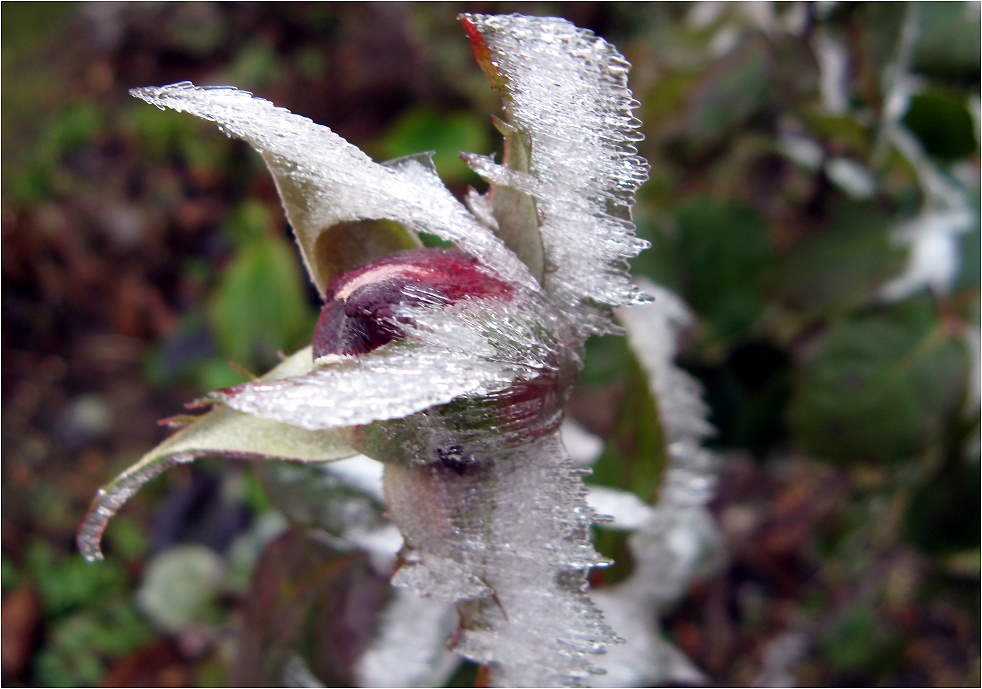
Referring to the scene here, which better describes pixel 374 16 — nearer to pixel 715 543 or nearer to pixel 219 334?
pixel 219 334

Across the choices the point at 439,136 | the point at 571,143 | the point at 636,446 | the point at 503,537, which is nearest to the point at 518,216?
the point at 571,143

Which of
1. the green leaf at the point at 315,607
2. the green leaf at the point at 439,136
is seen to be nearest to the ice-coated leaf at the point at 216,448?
the green leaf at the point at 315,607

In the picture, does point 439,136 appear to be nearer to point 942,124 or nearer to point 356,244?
point 942,124

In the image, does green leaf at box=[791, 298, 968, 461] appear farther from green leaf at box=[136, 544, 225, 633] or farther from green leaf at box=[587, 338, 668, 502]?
green leaf at box=[136, 544, 225, 633]

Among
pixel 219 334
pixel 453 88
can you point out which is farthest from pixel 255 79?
pixel 219 334

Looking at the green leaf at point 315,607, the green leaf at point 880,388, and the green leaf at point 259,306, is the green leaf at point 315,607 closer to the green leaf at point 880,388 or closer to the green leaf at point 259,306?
the green leaf at point 880,388

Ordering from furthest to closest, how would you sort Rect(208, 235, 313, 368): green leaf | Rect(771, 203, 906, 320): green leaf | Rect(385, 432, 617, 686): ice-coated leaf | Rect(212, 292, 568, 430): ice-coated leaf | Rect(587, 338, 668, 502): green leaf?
1. Rect(208, 235, 313, 368): green leaf
2. Rect(771, 203, 906, 320): green leaf
3. Rect(587, 338, 668, 502): green leaf
4. Rect(385, 432, 617, 686): ice-coated leaf
5. Rect(212, 292, 568, 430): ice-coated leaf

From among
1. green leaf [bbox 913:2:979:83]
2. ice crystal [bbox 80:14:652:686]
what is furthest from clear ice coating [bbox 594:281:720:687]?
green leaf [bbox 913:2:979:83]
